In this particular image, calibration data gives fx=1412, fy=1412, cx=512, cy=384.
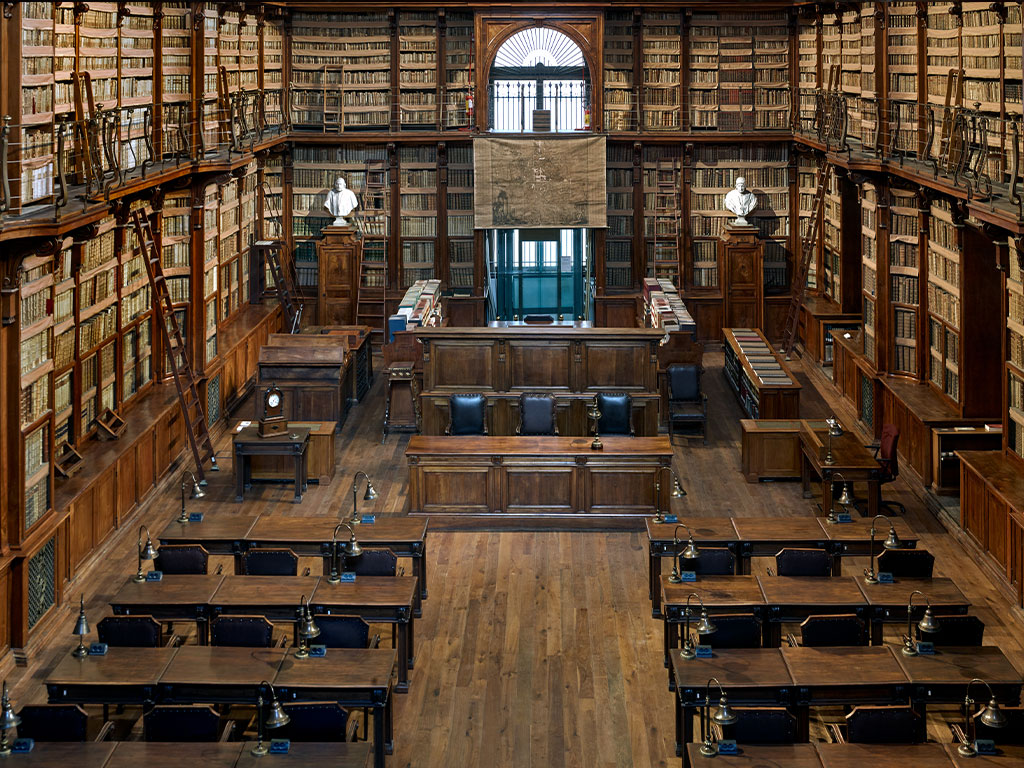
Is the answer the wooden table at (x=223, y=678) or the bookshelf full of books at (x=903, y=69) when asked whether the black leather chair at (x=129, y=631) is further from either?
the bookshelf full of books at (x=903, y=69)

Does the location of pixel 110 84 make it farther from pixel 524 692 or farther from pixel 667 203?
pixel 667 203

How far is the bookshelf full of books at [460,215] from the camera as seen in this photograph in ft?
63.7

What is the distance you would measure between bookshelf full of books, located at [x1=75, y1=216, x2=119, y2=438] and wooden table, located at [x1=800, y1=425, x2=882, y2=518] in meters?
6.27

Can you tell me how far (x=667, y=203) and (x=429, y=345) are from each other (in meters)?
6.96

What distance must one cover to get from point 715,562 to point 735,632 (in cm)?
127

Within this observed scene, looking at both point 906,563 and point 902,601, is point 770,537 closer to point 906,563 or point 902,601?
point 906,563

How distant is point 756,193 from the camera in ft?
64.3

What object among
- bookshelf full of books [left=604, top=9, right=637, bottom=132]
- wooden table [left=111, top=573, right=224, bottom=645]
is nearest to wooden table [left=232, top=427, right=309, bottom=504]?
wooden table [left=111, top=573, right=224, bottom=645]

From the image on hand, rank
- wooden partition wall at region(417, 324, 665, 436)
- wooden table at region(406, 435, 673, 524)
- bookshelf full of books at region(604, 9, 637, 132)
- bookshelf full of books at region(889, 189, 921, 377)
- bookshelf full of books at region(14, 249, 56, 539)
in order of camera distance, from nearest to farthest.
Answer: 1. bookshelf full of books at region(14, 249, 56, 539)
2. wooden table at region(406, 435, 673, 524)
3. wooden partition wall at region(417, 324, 665, 436)
4. bookshelf full of books at region(889, 189, 921, 377)
5. bookshelf full of books at region(604, 9, 637, 132)

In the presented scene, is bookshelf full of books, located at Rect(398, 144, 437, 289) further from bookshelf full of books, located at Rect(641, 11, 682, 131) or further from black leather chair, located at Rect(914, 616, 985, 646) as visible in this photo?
black leather chair, located at Rect(914, 616, 985, 646)

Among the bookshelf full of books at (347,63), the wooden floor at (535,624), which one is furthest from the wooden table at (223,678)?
the bookshelf full of books at (347,63)

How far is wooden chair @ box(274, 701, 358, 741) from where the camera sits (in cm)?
704

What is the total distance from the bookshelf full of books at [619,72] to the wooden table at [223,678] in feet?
→ 41.7

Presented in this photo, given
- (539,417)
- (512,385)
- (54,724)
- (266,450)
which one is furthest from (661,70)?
(54,724)
